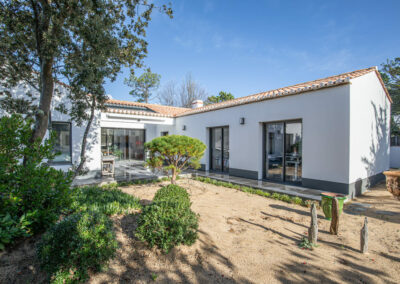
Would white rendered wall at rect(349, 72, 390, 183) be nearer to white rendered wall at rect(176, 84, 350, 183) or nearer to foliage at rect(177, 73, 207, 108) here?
white rendered wall at rect(176, 84, 350, 183)

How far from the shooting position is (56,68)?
5.00 metres

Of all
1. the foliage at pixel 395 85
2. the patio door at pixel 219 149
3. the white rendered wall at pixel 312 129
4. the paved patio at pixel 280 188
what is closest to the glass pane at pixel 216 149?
the patio door at pixel 219 149

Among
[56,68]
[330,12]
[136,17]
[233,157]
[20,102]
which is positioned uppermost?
[330,12]

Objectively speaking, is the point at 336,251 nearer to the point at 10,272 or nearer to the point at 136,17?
the point at 10,272

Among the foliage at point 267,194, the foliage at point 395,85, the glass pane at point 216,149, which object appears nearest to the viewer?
the foliage at point 267,194

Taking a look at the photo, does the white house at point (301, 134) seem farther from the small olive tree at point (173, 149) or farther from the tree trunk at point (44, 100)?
the tree trunk at point (44, 100)

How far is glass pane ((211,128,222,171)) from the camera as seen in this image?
12180mm

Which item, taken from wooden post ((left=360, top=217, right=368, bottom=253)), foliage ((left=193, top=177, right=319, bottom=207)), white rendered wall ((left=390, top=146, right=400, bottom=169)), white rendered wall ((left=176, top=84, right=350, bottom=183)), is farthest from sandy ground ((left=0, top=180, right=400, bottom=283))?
white rendered wall ((left=390, top=146, right=400, bottom=169))

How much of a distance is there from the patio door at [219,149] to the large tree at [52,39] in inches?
293

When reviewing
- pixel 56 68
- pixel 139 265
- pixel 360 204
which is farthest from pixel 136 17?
pixel 360 204

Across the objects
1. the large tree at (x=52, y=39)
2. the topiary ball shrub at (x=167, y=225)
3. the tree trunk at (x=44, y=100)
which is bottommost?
the topiary ball shrub at (x=167, y=225)

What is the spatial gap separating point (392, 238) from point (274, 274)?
3.42 metres

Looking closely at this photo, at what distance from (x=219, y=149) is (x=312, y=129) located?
18.1 feet

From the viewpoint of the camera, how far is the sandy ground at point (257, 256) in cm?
311
